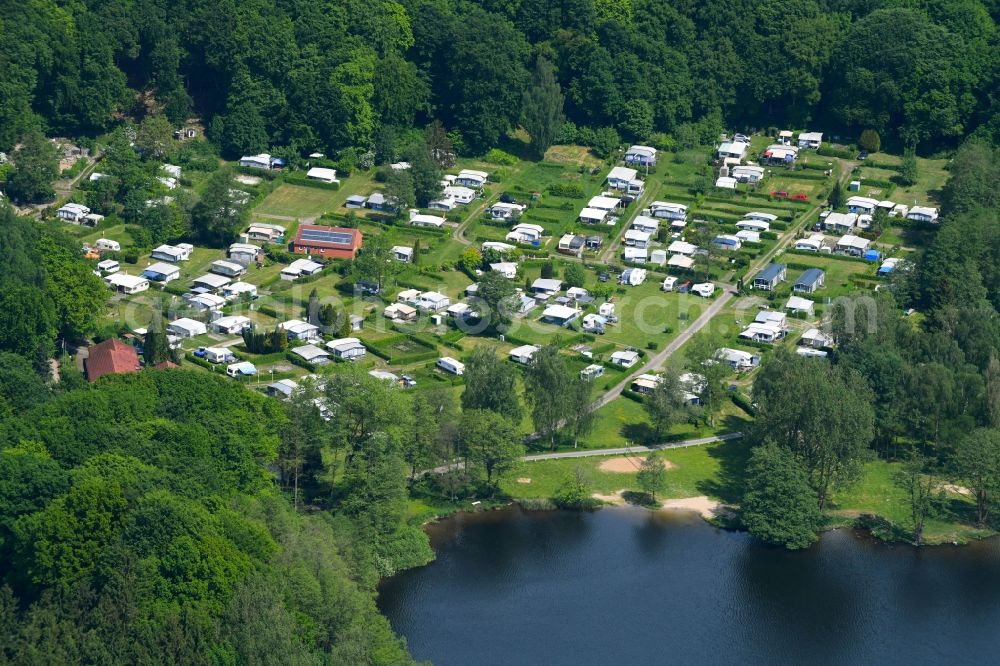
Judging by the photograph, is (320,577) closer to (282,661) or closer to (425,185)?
(282,661)

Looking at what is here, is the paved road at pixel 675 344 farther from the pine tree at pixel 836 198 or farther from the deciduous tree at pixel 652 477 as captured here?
the pine tree at pixel 836 198

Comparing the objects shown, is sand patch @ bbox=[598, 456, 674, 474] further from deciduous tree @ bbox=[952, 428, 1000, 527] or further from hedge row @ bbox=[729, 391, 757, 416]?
deciduous tree @ bbox=[952, 428, 1000, 527]

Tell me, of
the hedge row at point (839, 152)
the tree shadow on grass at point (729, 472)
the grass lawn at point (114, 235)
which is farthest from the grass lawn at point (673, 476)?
the hedge row at point (839, 152)

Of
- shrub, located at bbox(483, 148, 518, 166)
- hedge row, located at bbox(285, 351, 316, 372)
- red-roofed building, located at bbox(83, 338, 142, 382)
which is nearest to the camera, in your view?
red-roofed building, located at bbox(83, 338, 142, 382)

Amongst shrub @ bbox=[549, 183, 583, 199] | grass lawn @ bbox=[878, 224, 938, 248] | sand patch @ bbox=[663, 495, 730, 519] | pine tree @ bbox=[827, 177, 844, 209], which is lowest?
sand patch @ bbox=[663, 495, 730, 519]

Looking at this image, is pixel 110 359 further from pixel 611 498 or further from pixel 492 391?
pixel 611 498

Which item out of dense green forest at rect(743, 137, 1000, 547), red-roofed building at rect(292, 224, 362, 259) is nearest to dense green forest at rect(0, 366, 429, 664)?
dense green forest at rect(743, 137, 1000, 547)

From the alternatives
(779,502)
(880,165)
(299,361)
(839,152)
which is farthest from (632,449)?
(839,152)
